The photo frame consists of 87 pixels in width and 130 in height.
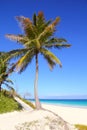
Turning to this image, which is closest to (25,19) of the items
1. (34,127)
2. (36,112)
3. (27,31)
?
(27,31)

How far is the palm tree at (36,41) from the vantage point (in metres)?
31.4

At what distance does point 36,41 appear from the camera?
101ft

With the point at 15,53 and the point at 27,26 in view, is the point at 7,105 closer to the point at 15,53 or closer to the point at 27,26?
the point at 15,53

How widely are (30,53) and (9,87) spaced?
31.6 ft

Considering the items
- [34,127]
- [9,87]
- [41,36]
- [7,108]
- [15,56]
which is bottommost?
[34,127]

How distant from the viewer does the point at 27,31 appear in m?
32.0

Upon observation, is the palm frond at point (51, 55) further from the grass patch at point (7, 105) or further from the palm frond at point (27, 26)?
the grass patch at point (7, 105)

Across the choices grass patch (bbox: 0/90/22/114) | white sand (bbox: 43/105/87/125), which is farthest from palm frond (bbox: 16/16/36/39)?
white sand (bbox: 43/105/87/125)

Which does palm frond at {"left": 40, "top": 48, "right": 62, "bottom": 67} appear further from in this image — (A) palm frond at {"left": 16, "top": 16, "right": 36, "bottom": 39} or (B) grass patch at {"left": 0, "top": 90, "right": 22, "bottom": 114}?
(B) grass patch at {"left": 0, "top": 90, "right": 22, "bottom": 114}

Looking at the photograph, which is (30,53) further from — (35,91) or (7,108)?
(7,108)

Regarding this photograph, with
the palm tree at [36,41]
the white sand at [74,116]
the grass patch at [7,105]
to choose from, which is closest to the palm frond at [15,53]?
the palm tree at [36,41]

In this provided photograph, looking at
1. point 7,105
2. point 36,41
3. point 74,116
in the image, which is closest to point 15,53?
point 36,41

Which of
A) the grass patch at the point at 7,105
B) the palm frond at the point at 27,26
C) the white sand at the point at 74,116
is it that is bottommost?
the white sand at the point at 74,116

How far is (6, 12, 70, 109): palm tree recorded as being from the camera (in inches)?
1236
